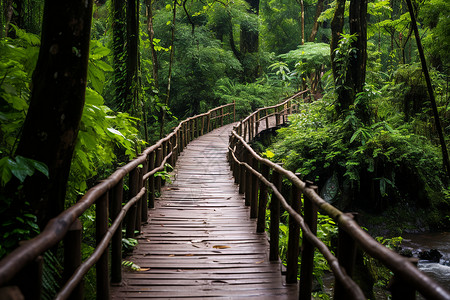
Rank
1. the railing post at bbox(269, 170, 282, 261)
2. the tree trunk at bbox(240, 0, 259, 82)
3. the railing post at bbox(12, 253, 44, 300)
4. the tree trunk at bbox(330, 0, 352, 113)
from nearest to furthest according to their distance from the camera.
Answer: the railing post at bbox(12, 253, 44, 300) → the railing post at bbox(269, 170, 282, 261) → the tree trunk at bbox(330, 0, 352, 113) → the tree trunk at bbox(240, 0, 259, 82)

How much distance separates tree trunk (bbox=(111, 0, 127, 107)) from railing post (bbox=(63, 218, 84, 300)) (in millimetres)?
7115

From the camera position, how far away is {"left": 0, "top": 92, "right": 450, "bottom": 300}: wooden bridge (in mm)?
1912

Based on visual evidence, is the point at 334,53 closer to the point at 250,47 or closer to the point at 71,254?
the point at 71,254

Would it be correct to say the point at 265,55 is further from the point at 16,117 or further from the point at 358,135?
the point at 16,117

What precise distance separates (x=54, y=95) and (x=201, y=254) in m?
2.72

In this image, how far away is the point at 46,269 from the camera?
9.13 feet

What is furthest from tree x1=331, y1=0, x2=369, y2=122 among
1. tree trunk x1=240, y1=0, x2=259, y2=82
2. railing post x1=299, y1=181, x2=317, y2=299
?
tree trunk x1=240, y1=0, x2=259, y2=82

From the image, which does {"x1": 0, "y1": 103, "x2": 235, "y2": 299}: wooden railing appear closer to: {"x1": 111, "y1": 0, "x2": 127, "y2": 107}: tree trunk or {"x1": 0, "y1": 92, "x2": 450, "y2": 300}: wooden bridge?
{"x1": 0, "y1": 92, "x2": 450, "y2": 300}: wooden bridge

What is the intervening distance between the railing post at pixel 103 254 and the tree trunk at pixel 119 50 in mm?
6383

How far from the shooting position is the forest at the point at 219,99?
2.87 meters

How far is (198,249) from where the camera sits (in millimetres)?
4969

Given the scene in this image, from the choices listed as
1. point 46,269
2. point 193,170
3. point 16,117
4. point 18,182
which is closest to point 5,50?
point 16,117

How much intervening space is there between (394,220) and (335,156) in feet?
8.34

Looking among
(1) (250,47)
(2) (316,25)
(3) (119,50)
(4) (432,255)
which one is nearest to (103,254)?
(3) (119,50)
